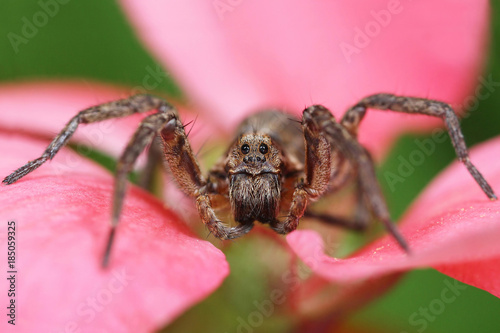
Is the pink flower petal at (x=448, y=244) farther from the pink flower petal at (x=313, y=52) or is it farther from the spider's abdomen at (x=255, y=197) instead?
the pink flower petal at (x=313, y=52)

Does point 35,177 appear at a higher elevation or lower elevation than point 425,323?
higher

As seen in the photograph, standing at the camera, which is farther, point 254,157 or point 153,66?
point 153,66

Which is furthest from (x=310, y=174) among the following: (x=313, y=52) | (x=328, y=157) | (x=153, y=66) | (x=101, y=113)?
(x=153, y=66)

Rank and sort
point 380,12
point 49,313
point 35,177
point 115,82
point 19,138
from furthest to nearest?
point 115,82 → point 380,12 → point 19,138 → point 35,177 → point 49,313

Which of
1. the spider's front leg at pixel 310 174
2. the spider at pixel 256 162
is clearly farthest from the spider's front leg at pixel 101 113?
the spider's front leg at pixel 310 174

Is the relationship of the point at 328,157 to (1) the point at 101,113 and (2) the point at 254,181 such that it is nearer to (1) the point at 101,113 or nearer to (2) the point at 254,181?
(2) the point at 254,181

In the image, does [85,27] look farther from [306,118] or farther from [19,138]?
[306,118]

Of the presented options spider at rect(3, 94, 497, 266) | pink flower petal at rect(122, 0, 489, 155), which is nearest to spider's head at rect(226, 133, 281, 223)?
spider at rect(3, 94, 497, 266)

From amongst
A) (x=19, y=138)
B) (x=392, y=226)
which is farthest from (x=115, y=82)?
(x=392, y=226)
